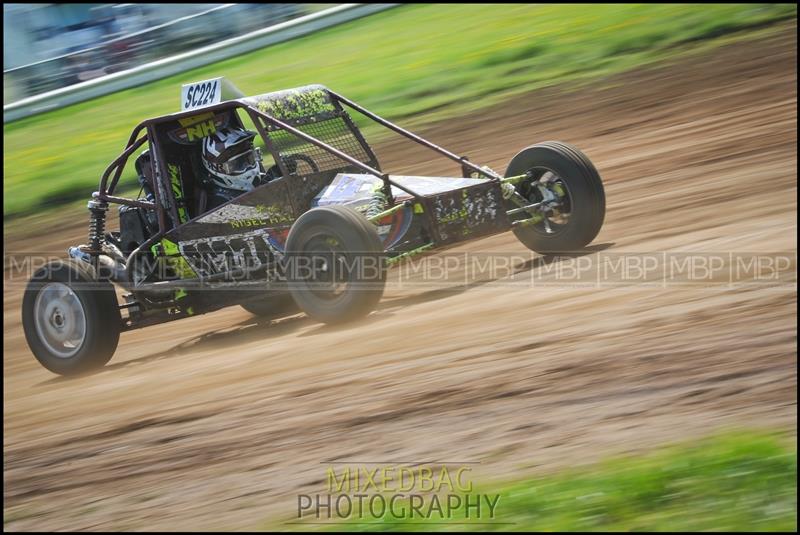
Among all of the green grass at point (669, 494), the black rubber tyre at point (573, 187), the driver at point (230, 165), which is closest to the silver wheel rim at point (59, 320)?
the driver at point (230, 165)

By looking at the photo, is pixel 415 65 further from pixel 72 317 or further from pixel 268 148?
pixel 72 317

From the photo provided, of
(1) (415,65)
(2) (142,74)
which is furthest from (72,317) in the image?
(2) (142,74)

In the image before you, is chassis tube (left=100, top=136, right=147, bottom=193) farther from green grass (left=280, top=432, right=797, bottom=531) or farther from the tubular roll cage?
green grass (left=280, top=432, right=797, bottom=531)

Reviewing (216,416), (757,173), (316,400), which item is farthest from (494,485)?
(757,173)

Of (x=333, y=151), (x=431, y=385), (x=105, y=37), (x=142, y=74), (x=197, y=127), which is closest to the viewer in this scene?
(x=431, y=385)

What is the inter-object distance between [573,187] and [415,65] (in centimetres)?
836

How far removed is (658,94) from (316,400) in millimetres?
6909

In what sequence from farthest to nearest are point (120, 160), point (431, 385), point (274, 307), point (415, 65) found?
point (415, 65), point (274, 307), point (120, 160), point (431, 385)

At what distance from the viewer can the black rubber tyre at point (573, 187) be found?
6.41m

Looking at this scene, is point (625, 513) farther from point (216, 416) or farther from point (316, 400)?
point (216, 416)

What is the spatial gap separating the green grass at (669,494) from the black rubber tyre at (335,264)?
7.18 ft

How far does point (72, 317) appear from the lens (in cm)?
668

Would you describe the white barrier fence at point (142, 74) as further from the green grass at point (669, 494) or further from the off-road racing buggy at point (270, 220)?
the green grass at point (669, 494)

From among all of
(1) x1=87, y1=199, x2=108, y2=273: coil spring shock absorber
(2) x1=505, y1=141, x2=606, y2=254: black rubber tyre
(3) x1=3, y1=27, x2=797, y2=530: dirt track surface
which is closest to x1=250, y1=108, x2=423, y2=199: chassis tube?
(3) x1=3, y1=27, x2=797, y2=530: dirt track surface
